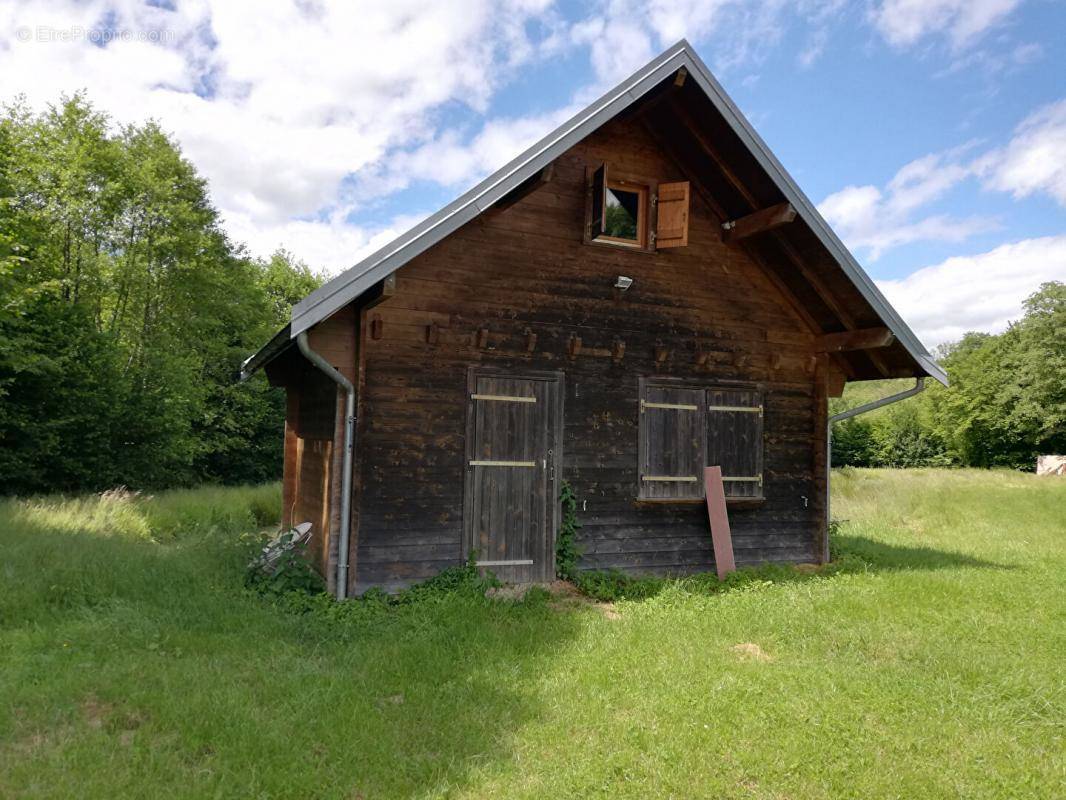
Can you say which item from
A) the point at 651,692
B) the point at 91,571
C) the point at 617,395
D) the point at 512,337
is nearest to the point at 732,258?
the point at 617,395

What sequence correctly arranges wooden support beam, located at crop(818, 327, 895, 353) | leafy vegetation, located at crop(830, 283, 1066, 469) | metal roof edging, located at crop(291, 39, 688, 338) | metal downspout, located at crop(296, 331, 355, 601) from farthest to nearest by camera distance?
leafy vegetation, located at crop(830, 283, 1066, 469) < wooden support beam, located at crop(818, 327, 895, 353) < metal downspout, located at crop(296, 331, 355, 601) < metal roof edging, located at crop(291, 39, 688, 338)

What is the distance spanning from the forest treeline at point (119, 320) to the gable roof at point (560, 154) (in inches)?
330

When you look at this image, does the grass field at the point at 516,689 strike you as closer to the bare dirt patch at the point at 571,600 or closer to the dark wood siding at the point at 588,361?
the bare dirt patch at the point at 571,600

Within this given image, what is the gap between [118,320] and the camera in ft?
68.7

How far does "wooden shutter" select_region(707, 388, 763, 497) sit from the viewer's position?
8.61 m

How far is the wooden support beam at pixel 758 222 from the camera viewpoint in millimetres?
7761

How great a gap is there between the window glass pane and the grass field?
161 inches

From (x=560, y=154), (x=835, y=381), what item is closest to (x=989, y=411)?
(x=835, y=381)

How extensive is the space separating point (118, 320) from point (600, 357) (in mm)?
18569

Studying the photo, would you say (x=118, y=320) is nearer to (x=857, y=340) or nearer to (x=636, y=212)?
(x=636, y=212)

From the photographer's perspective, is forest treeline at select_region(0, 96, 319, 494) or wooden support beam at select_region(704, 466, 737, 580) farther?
forest treeline at select_region(0, 96, 319, 494)

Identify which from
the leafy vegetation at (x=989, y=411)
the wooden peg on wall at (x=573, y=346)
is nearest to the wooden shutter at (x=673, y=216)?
the wooden peg on wall at (x=573, y=346)

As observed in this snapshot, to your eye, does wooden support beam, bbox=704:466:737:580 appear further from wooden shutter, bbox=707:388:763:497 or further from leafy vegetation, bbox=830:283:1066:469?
leafy vegetation, bbox=830:283:1066:469

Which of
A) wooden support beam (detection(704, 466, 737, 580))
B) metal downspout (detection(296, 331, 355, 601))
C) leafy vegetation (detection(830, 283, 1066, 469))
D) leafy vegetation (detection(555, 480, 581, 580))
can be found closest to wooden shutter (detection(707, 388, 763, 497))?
wooden support beam (detection(704, 466, 737, 580))
